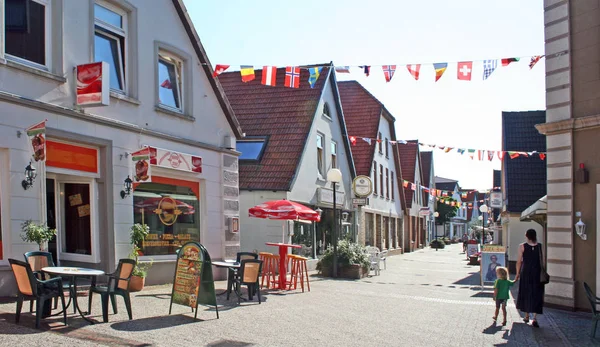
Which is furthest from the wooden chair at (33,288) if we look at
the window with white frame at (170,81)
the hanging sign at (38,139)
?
the window with white frame at (170,81)

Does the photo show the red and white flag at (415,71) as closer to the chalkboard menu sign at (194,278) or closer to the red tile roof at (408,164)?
the chalkboard menu sign at (194,278)

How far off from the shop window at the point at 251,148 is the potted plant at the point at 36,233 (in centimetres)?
1073

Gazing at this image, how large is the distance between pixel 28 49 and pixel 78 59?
0.96 meters

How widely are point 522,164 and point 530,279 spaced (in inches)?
653

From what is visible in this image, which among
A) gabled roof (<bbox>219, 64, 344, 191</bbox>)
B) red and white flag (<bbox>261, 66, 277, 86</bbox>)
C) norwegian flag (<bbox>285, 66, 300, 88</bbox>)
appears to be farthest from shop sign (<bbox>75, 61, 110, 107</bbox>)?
gabled roof (<bbox>219, 64, 344, 191</bbox>)

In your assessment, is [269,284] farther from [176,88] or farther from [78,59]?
[78,59]

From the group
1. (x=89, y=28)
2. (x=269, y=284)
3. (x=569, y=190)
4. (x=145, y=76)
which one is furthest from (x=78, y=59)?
(x=569, y=190)

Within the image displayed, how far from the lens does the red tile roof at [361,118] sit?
29609 mm

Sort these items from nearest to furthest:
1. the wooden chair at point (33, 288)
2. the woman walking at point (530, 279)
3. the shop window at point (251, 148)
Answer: the wooden chair at point (33, 288) < the woman walking at point (530, 279) < the shop window at point (251, 148)

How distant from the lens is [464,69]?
44.5ft

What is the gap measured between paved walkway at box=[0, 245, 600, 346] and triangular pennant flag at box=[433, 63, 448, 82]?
4.98 meters

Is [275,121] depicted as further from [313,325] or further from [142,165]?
[313,325]

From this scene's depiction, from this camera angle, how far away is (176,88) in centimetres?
1449

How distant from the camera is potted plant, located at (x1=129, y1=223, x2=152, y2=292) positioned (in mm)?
11555
